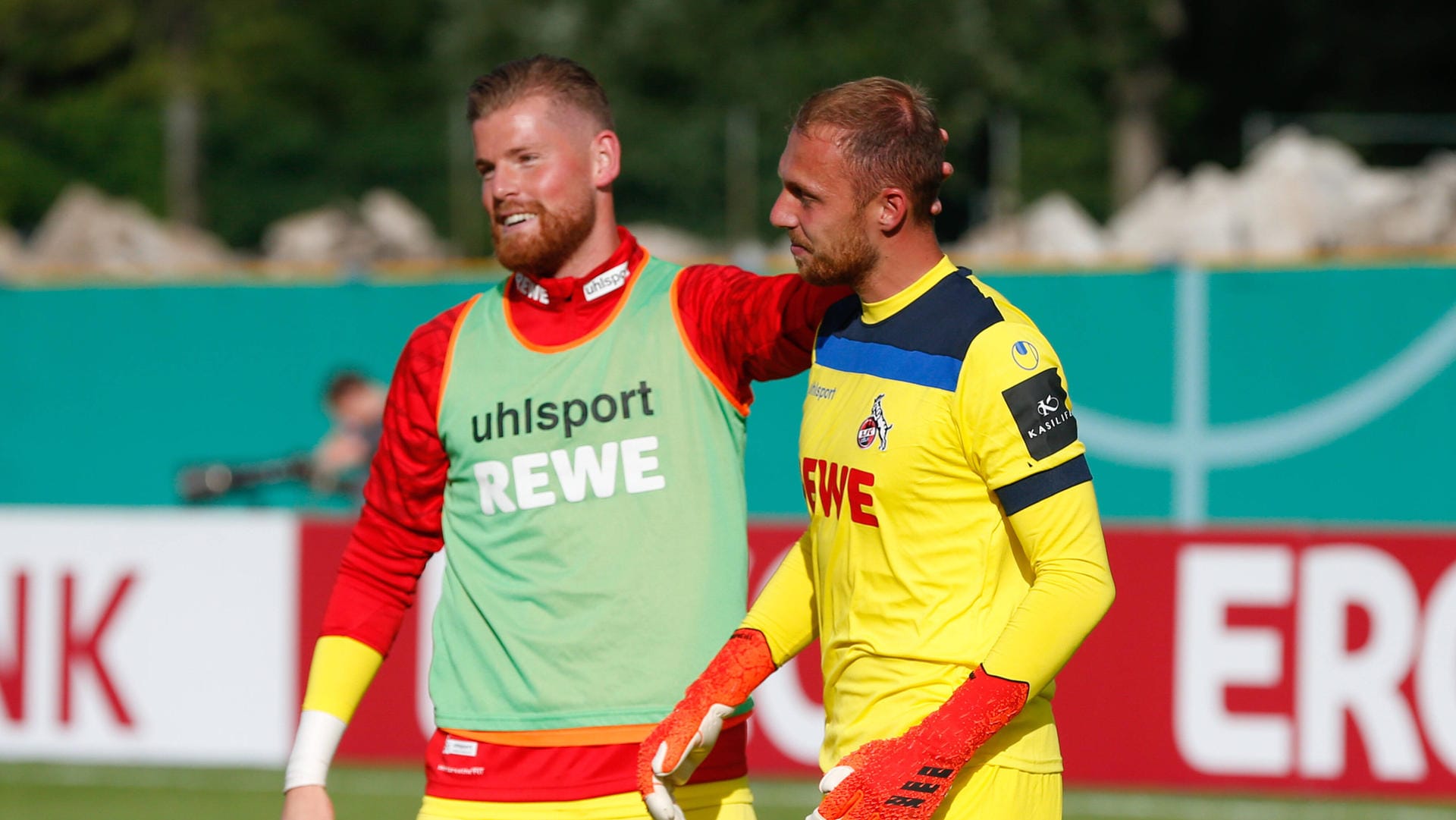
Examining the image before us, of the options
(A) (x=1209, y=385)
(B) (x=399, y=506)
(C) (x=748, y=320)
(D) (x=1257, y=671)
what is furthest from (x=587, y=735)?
(A) (x=1209, y=385)

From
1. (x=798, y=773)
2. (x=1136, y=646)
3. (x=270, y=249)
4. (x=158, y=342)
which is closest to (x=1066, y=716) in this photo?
(x=1136, y=646)

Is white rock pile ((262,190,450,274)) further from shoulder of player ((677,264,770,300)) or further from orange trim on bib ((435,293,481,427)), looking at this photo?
shoulder of player ((677,264,770,300))

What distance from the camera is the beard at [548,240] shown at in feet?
12.1

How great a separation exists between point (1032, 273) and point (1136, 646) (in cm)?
481

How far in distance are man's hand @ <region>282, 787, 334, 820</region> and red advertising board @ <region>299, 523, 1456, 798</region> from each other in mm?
4521

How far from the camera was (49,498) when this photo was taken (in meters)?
13.9

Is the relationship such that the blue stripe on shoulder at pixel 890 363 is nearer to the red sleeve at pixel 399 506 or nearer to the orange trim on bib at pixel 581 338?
the orange trim on bib at pixel 581 338

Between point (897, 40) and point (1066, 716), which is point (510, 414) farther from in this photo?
point (897, 40)

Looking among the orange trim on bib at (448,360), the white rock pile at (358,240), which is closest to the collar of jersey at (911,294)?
the orange trim on bib at (448,360)

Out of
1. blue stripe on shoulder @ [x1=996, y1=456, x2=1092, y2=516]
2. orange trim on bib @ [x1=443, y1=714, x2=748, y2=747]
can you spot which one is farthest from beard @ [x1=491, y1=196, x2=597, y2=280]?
blue stripe on shoulder @ [x1=996, y1=456, x2=1092, y2=516]

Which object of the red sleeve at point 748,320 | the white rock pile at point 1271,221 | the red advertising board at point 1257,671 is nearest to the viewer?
the red sleeve at point 748,320

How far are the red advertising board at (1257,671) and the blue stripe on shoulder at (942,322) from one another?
16.0ft

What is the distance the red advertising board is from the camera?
299 inches

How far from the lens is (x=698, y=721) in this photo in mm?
3221
